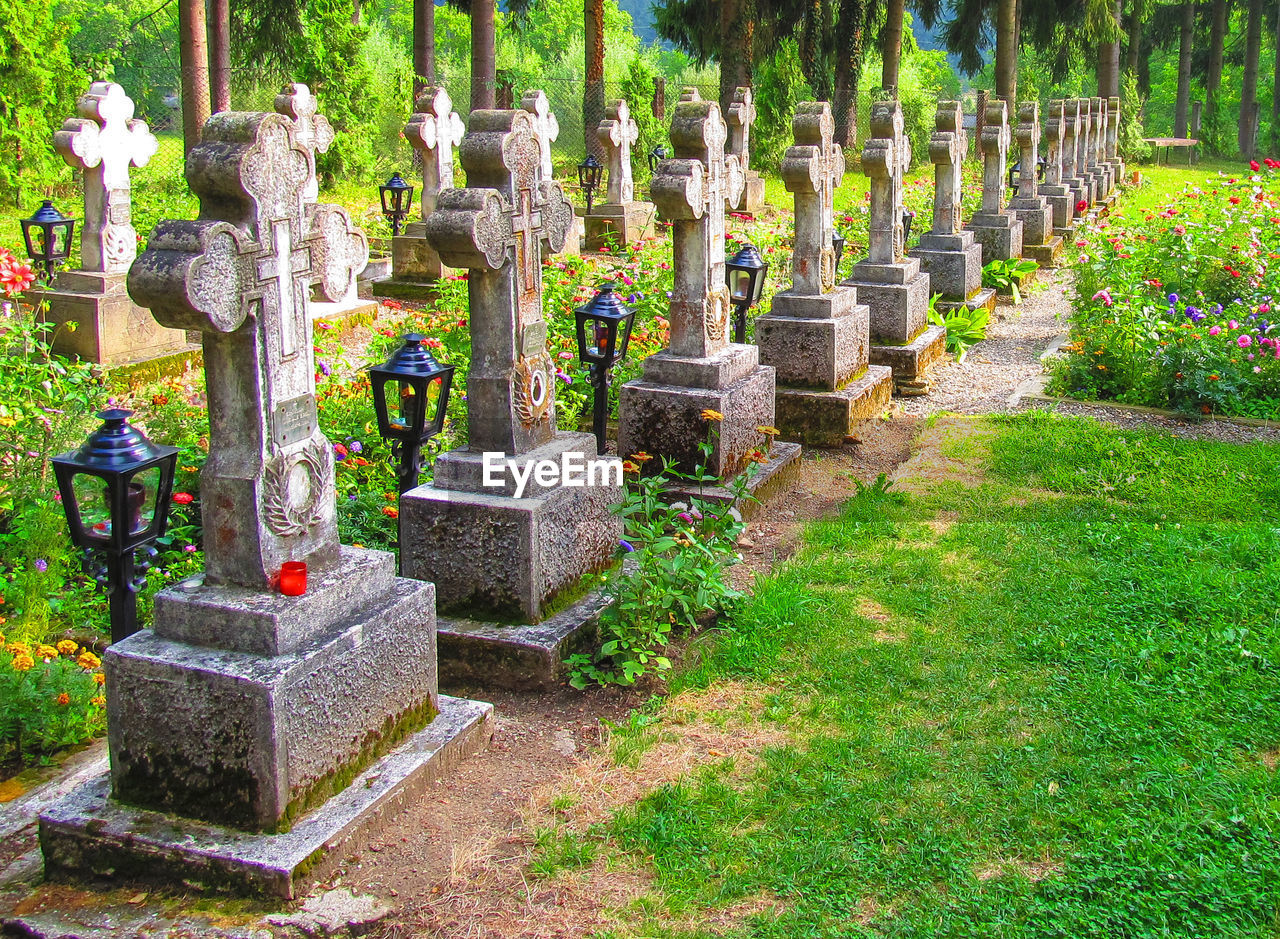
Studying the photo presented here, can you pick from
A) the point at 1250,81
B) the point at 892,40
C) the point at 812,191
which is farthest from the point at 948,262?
the point at 1250,81

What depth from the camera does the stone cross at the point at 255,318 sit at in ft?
9.98

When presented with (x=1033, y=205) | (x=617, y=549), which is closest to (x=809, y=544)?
(x=617, y=549)

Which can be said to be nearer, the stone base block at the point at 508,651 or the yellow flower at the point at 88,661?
the yellow flower at the point at 88,661

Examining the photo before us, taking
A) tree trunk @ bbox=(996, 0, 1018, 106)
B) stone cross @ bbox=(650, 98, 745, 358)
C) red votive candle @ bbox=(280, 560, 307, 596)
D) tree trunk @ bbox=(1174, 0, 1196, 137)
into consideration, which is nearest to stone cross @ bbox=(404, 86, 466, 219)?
stone cross @ bbox=(650, 98, 745, 358)

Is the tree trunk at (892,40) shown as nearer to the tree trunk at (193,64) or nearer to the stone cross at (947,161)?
the stone cross at (947,161)

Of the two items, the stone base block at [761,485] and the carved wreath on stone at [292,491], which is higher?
the carved wreath on stone at [292,491]

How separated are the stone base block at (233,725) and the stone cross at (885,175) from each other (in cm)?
667

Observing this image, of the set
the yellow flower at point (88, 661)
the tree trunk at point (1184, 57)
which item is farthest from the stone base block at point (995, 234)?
the tree trunk at point (1184, 57)

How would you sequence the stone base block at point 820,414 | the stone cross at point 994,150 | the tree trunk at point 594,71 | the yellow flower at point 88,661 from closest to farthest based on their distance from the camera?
the yellow flower at point 88,661
the stone base block at point 820,414
the stone cross at point 994,150
the tree trunk at point 594,71

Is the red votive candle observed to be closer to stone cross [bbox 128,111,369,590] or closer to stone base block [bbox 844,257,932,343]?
stone cross [bbox 128,111,369,590]

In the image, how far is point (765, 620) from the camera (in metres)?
4.65

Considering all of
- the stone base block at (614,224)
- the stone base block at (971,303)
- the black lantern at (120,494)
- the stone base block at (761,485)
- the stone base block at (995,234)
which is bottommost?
the stone base block at (761,485)

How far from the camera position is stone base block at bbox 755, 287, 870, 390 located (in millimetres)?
7633

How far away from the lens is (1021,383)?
9125 millimetres
